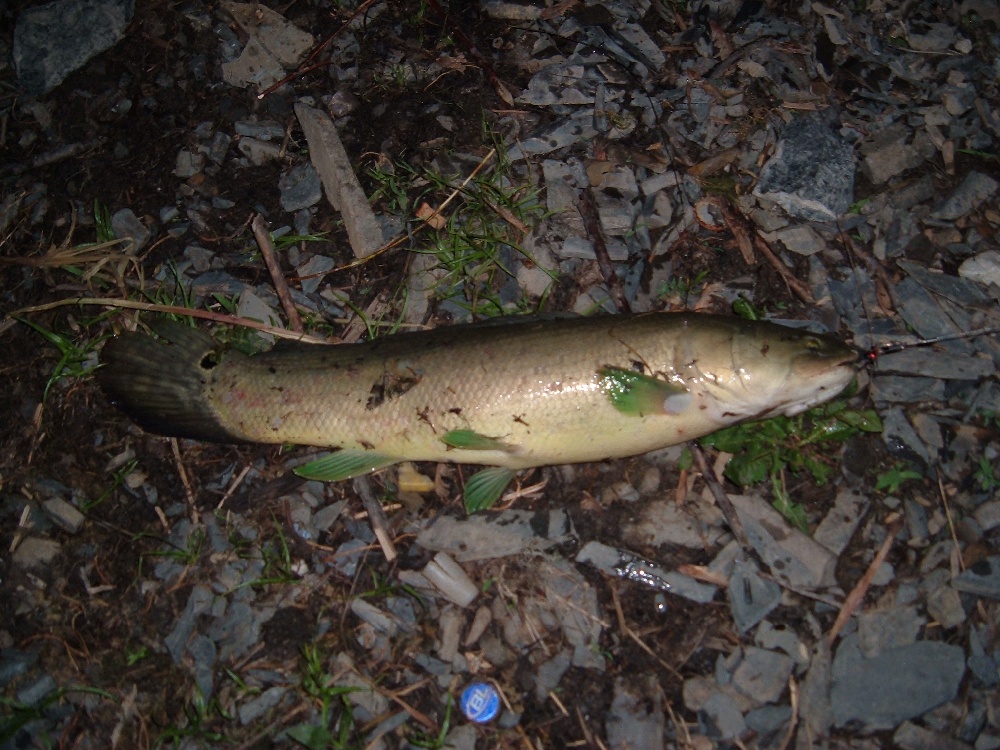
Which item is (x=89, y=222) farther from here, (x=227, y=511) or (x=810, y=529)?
(x=810, y=529)

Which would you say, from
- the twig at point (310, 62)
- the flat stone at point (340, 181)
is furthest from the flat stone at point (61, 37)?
the flat stone at point (340, 181)

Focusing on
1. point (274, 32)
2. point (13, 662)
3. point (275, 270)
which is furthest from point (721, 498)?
point (274, 32)

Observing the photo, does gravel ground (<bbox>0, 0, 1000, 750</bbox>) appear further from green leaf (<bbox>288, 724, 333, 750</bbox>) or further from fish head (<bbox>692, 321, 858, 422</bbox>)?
fish head (<bbox>692, 321, 858, 422</bbox>)

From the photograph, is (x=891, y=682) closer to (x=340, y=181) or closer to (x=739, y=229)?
(x=739, y=229)

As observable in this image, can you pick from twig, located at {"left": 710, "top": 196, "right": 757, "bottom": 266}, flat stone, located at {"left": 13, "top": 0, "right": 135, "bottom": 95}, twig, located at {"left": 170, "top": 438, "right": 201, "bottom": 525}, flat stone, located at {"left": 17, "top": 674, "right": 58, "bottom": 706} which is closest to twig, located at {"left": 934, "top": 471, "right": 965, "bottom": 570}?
twig, located at {"left": 710, "top": 196, "right": 757, "bottom": 266}

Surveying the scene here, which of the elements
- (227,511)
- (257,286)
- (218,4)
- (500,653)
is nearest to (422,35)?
(218,4)
